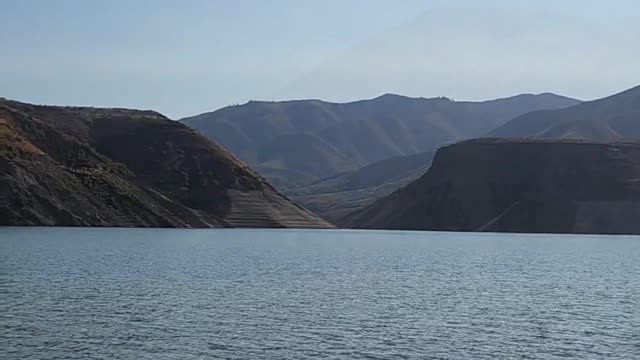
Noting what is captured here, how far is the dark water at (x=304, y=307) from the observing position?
170 ft

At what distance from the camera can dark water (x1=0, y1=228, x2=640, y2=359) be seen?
5175 centimetres

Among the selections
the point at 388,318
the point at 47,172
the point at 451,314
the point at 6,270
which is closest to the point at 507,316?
the point at 451,314

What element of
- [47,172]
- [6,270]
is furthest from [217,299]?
[47,172]

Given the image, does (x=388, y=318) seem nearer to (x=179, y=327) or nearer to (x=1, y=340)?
(x=179, y=327)

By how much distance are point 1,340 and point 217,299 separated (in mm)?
23262

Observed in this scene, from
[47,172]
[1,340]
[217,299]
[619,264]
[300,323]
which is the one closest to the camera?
[1,340]

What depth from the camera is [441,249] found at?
163 meters

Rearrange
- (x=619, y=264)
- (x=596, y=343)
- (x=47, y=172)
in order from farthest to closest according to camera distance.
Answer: (x=47, y=172)
(x=619, y=264)
(x=596, y=343)

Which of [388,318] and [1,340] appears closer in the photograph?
[1,340]

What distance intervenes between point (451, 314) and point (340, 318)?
27.4ft

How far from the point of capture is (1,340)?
166ft

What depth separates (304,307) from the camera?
6862cm

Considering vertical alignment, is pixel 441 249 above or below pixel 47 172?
below

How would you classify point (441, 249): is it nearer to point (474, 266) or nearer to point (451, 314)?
point (474, 266)
